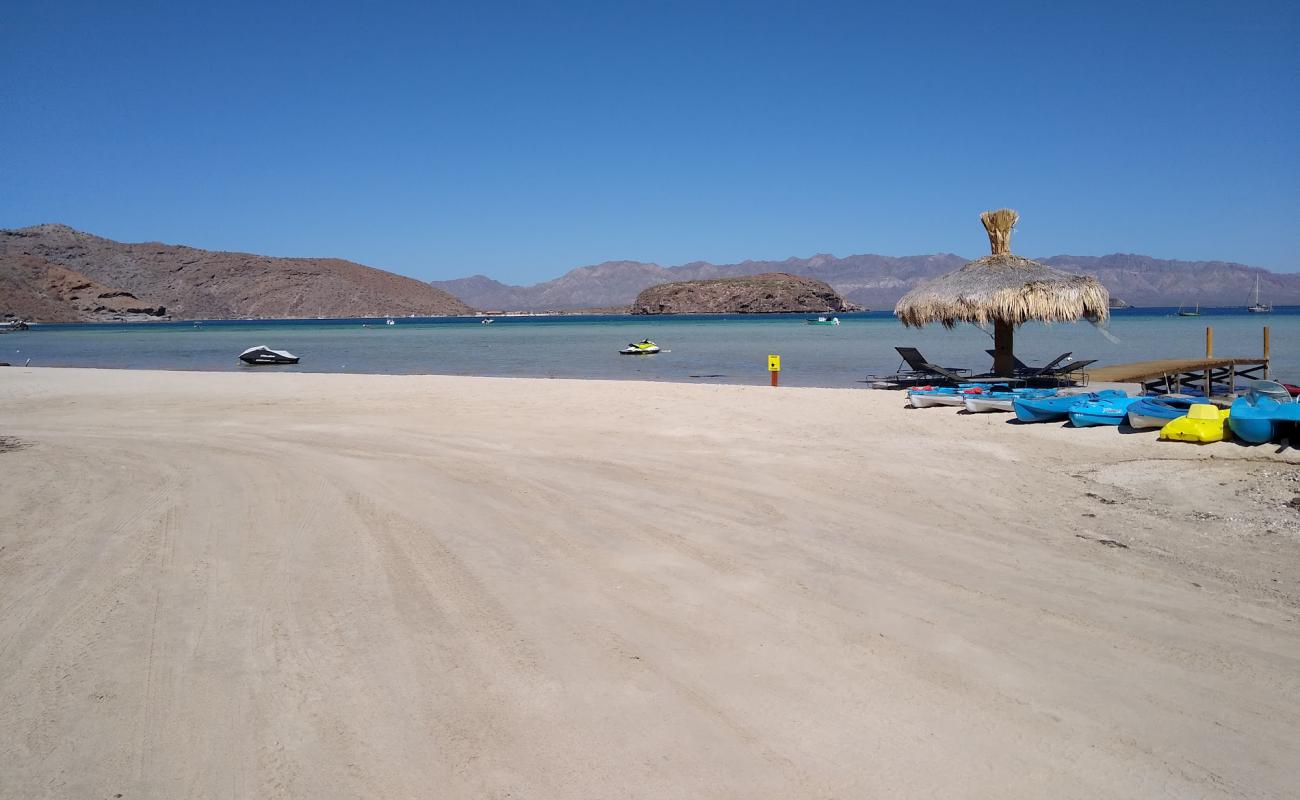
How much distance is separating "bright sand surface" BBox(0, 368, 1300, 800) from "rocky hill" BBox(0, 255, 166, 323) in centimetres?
12837

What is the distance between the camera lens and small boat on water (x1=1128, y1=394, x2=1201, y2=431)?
9.21 metres

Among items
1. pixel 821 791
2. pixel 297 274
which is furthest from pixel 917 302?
pixel 297 274

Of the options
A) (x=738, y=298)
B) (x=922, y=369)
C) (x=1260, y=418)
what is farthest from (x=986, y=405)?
(x=738, y=298)

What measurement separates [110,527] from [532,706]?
3.67 meters

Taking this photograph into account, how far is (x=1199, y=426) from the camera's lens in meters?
8.47

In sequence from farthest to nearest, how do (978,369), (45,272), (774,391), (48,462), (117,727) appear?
(45,272) → (978,369) → (774,391) → (48,462) → (117,727)

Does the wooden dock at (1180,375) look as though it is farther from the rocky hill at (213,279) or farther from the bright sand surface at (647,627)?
the rocky hill at (213,279)

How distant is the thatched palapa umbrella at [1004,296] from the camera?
548 inches

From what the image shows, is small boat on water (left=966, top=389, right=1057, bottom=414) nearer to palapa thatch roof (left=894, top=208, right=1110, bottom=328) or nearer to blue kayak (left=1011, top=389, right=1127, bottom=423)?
blue kayak (left=1011, top=389, right=1127, bottom=423)

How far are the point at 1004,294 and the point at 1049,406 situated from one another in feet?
14.6

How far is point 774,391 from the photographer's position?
555 inches

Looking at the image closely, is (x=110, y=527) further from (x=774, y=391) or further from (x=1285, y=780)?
(x=774, y=391)

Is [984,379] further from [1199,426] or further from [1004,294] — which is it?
[1199,426]

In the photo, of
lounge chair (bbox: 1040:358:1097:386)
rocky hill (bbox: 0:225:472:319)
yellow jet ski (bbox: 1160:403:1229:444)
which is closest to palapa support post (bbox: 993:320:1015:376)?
lounge chair (bbox: 1040:358:1097:386)
